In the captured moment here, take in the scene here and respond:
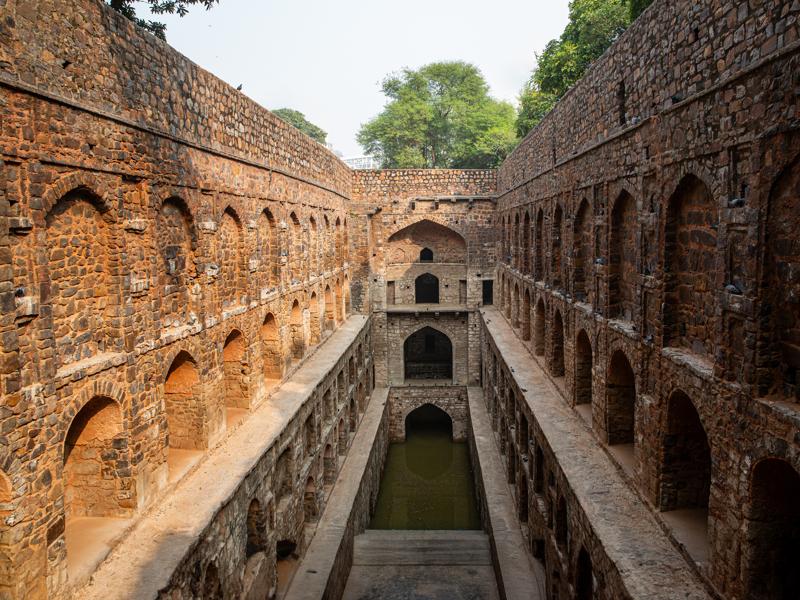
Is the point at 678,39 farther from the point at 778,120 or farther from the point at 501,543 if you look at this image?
the point at 501,543

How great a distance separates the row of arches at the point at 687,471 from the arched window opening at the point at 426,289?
13.8 meters

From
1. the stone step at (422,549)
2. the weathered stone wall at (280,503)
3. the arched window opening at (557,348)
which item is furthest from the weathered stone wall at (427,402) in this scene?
the arched window opening at (557,348)

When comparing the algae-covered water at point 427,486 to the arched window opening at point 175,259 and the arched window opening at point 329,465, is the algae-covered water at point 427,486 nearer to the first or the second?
the arched window opening at point 329,465

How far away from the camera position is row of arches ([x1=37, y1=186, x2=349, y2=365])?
605 cm

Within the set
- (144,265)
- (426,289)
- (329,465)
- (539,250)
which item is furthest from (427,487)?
(144,265)

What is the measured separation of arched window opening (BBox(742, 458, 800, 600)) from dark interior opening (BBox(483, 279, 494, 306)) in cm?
1843

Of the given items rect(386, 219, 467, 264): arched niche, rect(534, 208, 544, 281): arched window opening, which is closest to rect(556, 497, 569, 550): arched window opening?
rect(534, 208, 544, 281): arched window opening

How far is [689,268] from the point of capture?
21.4 ft

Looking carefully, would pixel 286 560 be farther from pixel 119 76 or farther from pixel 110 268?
pixel 119 76

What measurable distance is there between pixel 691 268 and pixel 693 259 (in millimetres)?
97

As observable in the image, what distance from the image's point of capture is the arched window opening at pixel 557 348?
12320mm

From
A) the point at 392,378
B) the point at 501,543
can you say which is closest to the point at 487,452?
the point at 501,543

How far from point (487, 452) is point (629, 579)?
36.8ft

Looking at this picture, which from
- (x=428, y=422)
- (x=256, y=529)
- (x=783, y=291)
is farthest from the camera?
(x=428, y=422)
